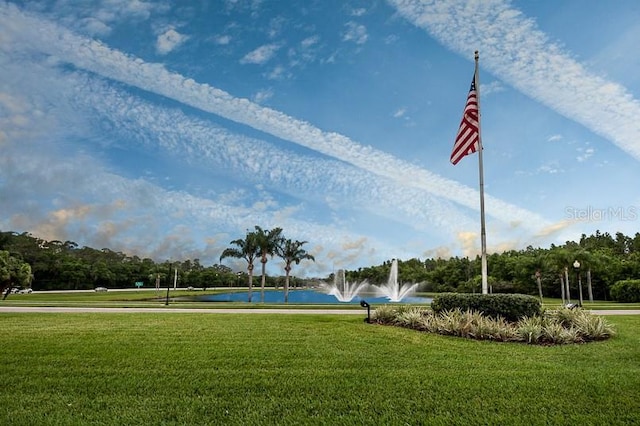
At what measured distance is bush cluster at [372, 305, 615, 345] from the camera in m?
9.71

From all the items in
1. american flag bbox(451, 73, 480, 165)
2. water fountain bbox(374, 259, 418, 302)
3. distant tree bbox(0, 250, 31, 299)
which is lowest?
water fountain bbox(374, 259, 418, 302)

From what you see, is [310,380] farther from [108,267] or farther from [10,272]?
[108,267]

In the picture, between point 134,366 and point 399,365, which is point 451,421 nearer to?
point 399,365

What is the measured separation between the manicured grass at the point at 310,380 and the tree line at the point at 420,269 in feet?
90.6

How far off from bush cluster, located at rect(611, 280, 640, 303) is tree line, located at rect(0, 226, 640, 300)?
8.41 feet

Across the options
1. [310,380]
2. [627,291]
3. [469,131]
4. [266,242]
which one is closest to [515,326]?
[469,131]

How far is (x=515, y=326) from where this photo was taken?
1076cm

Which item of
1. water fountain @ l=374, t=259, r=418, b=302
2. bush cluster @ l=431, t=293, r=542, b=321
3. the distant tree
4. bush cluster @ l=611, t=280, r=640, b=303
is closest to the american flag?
bush cluster @ l=431, t=293, r=542, b=321

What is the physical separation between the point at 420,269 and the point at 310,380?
252 ft

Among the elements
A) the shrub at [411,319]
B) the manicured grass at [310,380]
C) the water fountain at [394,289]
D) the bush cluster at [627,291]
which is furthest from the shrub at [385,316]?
the water fountain at [394,289]

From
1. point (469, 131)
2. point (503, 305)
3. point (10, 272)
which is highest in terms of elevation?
point (469, 131)

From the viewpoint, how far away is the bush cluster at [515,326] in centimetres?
971

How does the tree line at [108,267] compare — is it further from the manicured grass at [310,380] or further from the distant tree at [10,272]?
the manicured grass at [310,380]

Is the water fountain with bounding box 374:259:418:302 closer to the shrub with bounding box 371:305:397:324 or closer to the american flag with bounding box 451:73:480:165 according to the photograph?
the shrub with bounding box 371:305:397:324
